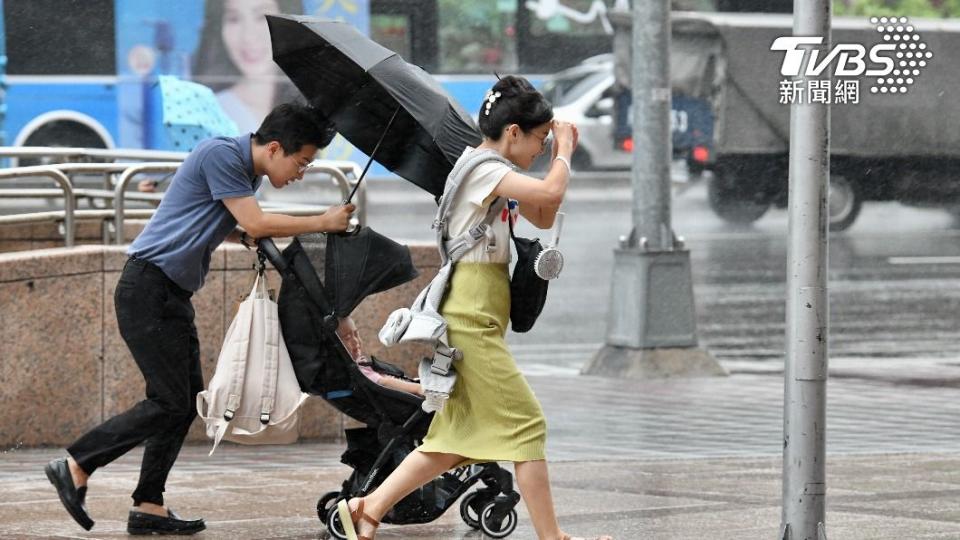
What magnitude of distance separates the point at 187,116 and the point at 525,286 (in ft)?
17.6

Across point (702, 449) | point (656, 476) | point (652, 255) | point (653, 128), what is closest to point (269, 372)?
point (656, 476)

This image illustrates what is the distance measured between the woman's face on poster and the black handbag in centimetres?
1875

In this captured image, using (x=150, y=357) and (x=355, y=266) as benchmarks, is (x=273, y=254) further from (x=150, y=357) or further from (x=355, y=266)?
(x=150, y=357)

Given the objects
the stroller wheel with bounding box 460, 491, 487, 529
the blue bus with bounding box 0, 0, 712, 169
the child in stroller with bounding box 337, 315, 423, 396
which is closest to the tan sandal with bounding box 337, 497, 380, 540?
the child in stroller with bounding box 337, 315, 423, 396

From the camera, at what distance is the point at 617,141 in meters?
28.6

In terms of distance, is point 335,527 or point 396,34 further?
point 396,34

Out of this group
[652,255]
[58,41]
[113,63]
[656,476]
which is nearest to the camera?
[656,476]

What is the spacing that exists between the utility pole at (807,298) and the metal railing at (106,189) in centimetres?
320

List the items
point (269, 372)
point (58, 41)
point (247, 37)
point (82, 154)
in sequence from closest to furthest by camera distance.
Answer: point (269, 372) < point (82, 154) < point (58, 41) < point (247, 37)

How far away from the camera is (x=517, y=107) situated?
582cm

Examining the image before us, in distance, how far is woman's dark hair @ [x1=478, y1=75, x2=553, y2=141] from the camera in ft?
19.1

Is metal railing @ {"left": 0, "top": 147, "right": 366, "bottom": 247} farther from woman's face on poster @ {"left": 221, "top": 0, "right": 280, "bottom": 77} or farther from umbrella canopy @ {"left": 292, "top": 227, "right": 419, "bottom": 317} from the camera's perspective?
woman's face on poster @ {"left": 221, "top": 0, "right": 280, "bottom": 77}

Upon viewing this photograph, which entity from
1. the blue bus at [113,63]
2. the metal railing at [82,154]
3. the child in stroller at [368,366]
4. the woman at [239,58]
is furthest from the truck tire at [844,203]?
the child in stroller at [368,366]

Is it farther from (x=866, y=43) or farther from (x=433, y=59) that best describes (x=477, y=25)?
(x=866, y=43)
